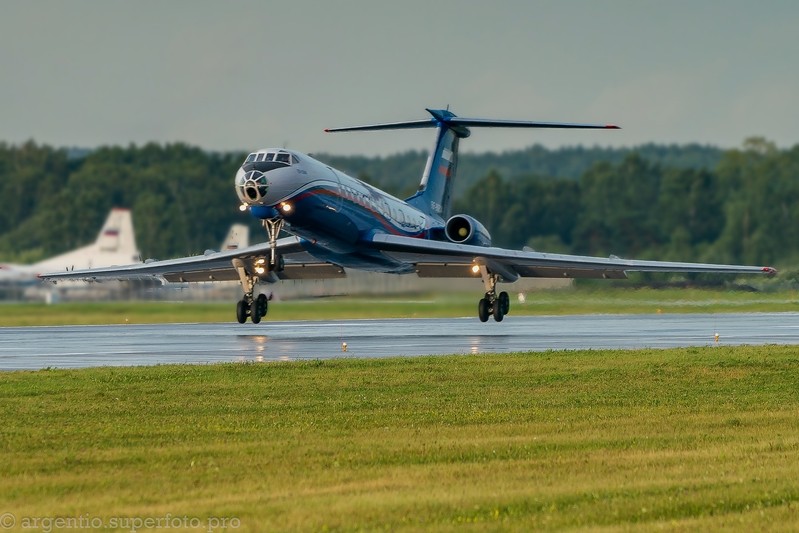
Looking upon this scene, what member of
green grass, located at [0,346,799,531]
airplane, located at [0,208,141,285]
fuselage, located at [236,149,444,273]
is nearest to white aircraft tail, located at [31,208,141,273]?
airplane, located at [0,208,141,285]

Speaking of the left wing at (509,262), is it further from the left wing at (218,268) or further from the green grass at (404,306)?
the left wing at (218,268)

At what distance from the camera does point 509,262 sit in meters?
40.1

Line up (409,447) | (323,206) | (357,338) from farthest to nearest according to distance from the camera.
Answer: (323,206), (357,338), (409,447)

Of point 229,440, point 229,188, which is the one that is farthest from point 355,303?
point 229,440

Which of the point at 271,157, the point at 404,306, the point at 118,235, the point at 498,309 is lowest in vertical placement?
the point at 498,309

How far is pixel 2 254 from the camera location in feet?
190

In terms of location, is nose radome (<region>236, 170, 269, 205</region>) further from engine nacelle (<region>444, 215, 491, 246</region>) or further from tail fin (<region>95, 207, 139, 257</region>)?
tail fin (<region>95, 207, 139, 257</region>)

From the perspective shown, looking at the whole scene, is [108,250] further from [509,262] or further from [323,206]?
[323,206]

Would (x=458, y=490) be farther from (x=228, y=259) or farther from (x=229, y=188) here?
(x=229, y=188)

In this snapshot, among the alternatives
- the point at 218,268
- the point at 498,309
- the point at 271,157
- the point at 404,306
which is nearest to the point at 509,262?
the point at 498,309

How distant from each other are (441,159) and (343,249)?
440 inches

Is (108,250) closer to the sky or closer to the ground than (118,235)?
closer to the ground

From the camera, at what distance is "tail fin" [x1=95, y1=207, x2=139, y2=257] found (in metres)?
56.2

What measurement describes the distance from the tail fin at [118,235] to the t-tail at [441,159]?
14284 millimetres
